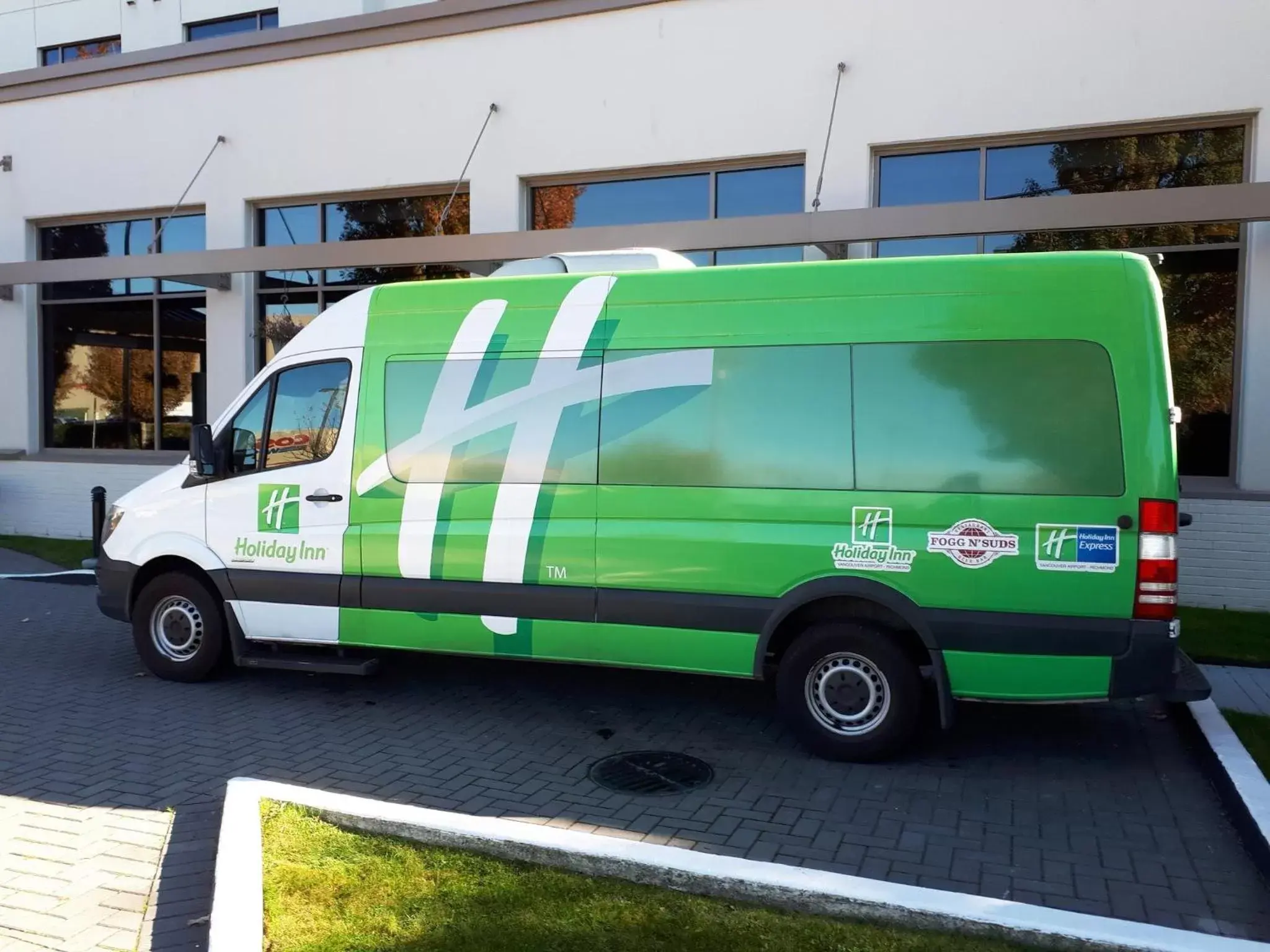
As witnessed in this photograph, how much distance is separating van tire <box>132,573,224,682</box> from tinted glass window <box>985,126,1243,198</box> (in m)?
8.04

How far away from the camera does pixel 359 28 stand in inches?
492

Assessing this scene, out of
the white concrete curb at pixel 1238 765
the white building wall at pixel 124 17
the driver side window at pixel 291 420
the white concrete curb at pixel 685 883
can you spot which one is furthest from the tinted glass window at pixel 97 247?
the white concrete curb at pixel 1238 765

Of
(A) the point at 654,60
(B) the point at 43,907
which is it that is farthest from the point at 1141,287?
(A) the point at 654,60

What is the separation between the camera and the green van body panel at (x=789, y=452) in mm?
5141

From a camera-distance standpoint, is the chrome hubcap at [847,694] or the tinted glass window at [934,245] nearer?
the chrome hubcap at [847,694]

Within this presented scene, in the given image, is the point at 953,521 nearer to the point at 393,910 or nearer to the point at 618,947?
the point at 618,947

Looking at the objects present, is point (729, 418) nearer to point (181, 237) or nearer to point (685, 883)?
point (685, 883)

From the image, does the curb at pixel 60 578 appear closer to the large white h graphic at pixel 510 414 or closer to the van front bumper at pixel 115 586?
the van front bumper at pixel 115 586

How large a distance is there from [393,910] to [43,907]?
142 centimetres

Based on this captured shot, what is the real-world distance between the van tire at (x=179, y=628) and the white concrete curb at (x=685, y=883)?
281cm

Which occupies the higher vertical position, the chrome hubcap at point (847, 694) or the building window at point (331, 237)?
the building window at point (331, 237)

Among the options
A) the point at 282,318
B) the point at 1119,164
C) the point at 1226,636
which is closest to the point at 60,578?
the point at 282,318

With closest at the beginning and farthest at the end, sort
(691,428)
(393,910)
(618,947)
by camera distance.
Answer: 1. (618,947)
2. (393,910)
3. (691,428)

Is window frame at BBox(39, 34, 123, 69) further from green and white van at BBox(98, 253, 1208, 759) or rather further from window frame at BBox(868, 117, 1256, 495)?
window frame at BBox(868, 117, 1256, 495)
